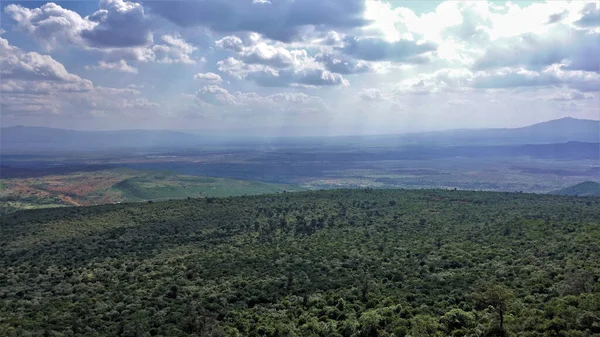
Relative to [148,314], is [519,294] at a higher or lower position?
higher

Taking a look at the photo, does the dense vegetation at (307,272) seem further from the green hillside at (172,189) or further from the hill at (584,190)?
the green hillside at (172,189)

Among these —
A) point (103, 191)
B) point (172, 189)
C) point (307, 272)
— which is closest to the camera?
point (307, 272)

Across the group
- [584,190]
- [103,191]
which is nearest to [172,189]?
[103,191]

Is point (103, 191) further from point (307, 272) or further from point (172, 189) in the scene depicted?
point (307, 272)

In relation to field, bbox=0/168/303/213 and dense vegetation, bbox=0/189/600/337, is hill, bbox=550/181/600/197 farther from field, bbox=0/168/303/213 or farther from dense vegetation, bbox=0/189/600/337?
field, bbox=0/168/303/213

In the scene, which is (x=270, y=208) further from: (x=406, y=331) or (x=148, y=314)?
(x=406, y=331)

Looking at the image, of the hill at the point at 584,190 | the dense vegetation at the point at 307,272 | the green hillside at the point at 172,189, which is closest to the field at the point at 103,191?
the green hillside at the point at 172,189

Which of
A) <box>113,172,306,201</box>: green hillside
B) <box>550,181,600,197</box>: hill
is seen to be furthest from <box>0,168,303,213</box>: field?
<box>550,181,600,197</box>: hill

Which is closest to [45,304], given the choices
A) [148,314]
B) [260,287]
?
[148,314]
